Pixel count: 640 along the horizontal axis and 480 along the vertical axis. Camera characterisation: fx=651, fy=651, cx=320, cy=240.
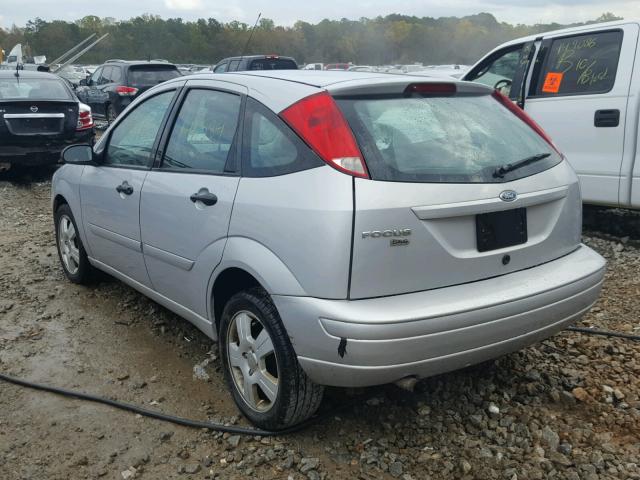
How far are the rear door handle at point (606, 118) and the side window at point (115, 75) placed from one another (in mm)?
12878

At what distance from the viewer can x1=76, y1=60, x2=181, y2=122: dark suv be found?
1554 centimetres

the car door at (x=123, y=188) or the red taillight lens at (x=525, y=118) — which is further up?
the red taillight lens at (x=525, y=118)

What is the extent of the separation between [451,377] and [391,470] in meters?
0.83

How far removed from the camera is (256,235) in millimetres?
2795

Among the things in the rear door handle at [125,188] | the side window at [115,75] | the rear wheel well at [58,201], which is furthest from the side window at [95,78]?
the rear door handle at [125,188]

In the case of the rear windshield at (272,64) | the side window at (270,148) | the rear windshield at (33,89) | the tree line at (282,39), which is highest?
the tree line at (282,39)

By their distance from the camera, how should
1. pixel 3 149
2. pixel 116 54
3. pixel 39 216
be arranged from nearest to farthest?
pixel 39 216
pixel 3 149
pixel 116 54

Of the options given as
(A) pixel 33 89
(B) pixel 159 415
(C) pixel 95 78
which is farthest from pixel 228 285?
(C) pixel 95 78

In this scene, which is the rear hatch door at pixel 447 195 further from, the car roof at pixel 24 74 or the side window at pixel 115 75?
the side window at pixel 115 75

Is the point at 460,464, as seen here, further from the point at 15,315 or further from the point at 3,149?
the point at 3,149

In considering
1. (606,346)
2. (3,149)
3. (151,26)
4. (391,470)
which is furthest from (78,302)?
(151,26)

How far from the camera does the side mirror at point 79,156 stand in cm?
427

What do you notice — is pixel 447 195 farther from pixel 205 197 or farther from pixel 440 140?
pixel 205 197

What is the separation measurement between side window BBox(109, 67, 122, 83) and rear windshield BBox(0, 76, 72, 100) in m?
5.68
